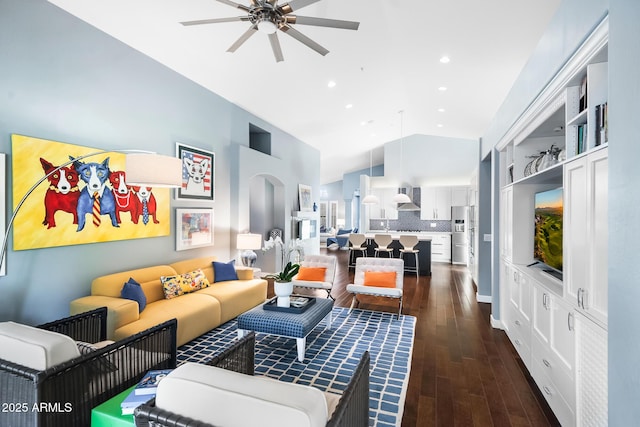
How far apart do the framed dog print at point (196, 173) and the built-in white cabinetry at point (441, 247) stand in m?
6.99

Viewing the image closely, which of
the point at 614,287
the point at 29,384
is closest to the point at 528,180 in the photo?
the point at 614,287

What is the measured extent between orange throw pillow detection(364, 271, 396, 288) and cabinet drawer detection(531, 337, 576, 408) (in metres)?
1.92

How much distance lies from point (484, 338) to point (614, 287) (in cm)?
268

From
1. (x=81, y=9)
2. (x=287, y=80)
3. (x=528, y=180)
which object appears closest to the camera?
(x=81, y=9)

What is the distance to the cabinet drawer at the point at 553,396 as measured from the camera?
2.09m

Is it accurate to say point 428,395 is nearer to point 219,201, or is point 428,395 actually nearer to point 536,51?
point 536,51

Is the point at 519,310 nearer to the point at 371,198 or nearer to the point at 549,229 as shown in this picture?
the point at 549,229

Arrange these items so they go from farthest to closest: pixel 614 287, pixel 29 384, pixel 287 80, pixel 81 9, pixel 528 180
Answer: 1. pixel 287 80
2. pixel 528 180
3. pixel 81 9
4. pixel 29 384
5. pixel 614 287

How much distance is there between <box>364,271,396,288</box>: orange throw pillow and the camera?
4551mm

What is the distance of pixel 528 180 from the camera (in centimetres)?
327

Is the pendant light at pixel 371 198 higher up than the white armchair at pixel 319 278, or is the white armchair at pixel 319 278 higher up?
the pendant light at pixel 371 198

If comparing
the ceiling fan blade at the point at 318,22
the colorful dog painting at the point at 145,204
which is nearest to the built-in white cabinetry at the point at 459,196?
the ceiling fan blade at the point at 318,22

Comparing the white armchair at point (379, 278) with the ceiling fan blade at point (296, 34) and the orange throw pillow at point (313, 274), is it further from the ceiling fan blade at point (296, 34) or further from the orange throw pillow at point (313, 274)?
the ceiling fan blade at point (296, 34)

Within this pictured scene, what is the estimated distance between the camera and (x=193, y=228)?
468 centimetres
